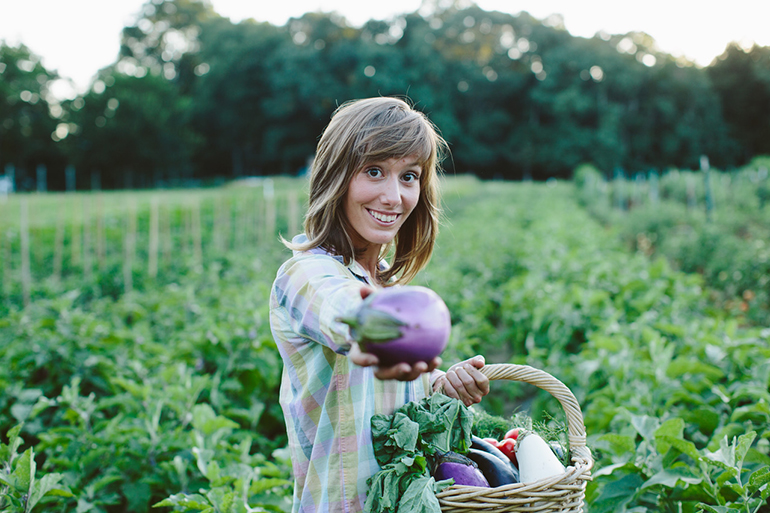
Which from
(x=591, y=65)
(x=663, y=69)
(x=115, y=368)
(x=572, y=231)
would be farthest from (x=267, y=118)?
(x=115, y=368)

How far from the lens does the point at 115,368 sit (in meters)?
3.15

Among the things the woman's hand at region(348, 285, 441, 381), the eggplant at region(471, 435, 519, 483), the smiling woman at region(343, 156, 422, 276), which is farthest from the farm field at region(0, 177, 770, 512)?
the woman's hand at region(348, 285, 441, 381)

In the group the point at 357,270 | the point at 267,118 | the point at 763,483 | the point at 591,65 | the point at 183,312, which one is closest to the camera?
the point at 357,270

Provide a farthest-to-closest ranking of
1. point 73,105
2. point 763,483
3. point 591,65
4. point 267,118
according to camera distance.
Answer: point 591,65 < point 267,118 < point 73,105 < point 763,483

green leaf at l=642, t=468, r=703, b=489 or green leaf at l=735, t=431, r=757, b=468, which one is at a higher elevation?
green leaf at l=735, t=431, r=757, b=468

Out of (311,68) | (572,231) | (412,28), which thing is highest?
(412,28)

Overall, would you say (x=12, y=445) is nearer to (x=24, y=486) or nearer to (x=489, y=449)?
(x=24, y=486)

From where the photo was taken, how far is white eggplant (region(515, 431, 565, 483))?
4.78ft

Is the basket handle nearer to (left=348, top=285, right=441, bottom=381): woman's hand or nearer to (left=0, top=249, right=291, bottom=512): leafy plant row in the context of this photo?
(left=348, top=285, right=441, bottom=381): woman's hand

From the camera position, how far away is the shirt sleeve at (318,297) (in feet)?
3.32

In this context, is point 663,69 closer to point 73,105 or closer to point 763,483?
point 73,105

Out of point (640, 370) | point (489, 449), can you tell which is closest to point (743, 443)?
point (489, 449)

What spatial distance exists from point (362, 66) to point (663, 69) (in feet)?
95.4

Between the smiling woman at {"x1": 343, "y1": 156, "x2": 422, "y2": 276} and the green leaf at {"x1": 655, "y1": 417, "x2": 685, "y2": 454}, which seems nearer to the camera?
the smiling woman at {"x1": 343, "y1": 156, "x2": 422, "y2": 276}
